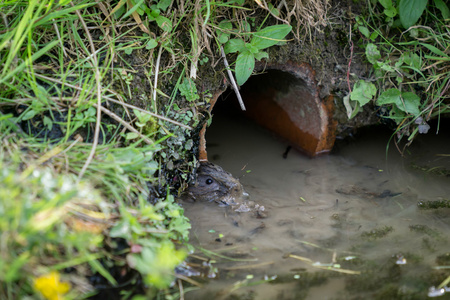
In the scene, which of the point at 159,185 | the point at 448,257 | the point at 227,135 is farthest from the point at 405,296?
the point at 227,135

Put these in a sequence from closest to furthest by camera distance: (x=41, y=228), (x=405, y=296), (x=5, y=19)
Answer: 1. (x=41, y=228)
2. (x=405, y=296)
3. (x=5, y=19)

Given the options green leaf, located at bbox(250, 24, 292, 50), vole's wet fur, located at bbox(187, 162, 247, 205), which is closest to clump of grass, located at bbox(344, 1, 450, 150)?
green leaf, located at bbox(250, 24, 292, 50)

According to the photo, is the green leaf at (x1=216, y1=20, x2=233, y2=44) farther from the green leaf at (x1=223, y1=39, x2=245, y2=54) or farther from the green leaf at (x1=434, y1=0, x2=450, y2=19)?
the green leaf at (x1=434, y1=0, x2=450, y2=19)

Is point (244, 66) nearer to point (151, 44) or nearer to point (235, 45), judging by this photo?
point (235, 45)

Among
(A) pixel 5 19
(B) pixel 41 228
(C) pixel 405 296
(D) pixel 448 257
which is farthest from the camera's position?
(A) pixel 5 19

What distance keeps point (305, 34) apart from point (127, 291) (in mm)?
2154

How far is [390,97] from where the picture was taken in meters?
3.10

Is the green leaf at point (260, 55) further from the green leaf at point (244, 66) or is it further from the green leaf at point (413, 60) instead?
the green leaf at point (413, 60)

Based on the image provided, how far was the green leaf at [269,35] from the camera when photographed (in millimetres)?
2754

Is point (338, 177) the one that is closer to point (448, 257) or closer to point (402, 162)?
point (402, 162)

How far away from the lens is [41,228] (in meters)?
1.40

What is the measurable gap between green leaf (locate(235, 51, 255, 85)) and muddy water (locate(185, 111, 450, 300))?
0.86m

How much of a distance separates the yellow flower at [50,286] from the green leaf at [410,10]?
2.73m

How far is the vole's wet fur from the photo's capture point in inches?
114
